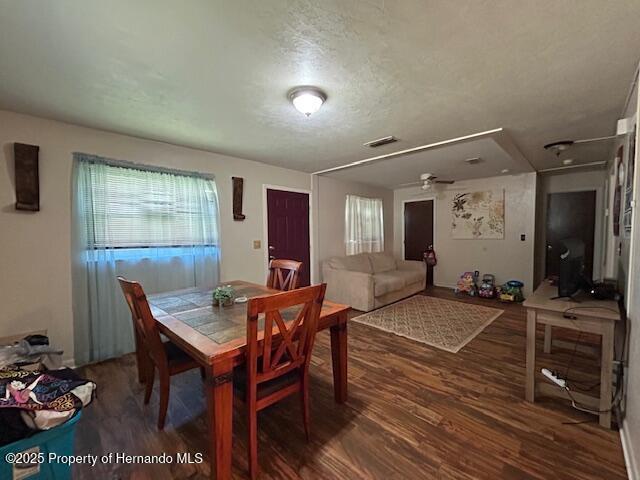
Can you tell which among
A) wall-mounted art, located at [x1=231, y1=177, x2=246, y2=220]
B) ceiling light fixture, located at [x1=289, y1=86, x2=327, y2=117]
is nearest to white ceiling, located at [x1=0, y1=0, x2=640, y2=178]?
ceiling light fixture, located at [x1=289, y1=86, x2=327, y2=117]

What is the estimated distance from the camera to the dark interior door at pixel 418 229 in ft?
19.9

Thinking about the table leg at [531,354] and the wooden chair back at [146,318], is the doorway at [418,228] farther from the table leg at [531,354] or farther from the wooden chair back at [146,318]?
the wooden chair back at [146,318]

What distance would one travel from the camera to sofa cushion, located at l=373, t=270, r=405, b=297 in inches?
167

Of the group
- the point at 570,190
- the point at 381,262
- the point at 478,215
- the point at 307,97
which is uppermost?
the point at 307,97

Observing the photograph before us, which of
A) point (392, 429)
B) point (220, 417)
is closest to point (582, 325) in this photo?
point (392, 429)

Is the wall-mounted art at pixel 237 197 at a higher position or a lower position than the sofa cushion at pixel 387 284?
higher

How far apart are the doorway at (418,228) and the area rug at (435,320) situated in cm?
176

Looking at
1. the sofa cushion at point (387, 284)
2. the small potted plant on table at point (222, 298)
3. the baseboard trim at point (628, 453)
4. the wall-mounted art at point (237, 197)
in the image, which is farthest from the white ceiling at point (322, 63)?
the sofa cushion at point (387, 284)

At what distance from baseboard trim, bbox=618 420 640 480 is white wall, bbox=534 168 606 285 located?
151 inches

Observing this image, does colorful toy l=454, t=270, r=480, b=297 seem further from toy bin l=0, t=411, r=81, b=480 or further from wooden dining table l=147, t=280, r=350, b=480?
toy bin l=0, t=411, r=81, b=480

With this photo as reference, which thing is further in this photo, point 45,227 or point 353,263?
point 353,263

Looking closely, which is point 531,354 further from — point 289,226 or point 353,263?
point 289,226

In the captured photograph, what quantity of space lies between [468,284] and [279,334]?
4.89m

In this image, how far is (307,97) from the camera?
1919 millimetres
